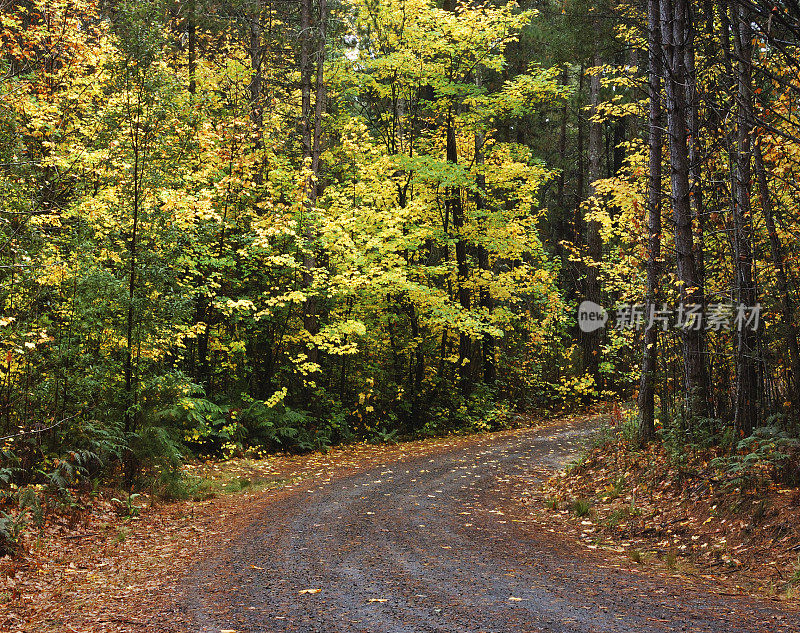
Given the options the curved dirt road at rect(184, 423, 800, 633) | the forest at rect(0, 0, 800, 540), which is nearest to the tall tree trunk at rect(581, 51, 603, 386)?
the forest at rect(0, 0, 800, 540)

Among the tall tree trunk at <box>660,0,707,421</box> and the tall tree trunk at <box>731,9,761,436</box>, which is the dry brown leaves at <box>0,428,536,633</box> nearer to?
the tall tree trunk at <box>660,0,707,421</box>

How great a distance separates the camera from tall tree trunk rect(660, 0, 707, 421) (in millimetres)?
8859

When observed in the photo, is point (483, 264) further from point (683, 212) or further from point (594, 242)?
point (683, 212)

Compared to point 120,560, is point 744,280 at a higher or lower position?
higher

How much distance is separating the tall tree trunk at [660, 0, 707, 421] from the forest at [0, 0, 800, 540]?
41 mm

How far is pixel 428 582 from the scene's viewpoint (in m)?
5.75

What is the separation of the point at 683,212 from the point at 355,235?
8777 millimetres

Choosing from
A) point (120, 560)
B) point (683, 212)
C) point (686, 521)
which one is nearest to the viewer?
point (120, 560)

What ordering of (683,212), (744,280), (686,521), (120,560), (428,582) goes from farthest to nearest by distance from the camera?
(683,212)
(744,280)
(686,521)
(120,560)
(428,582)

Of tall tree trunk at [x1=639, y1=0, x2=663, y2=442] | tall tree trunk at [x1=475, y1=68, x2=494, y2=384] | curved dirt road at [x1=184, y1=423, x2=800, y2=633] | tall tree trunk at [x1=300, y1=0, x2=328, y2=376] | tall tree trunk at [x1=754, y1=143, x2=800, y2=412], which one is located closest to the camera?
curved dirt road at [x1=184, y1=423, x2=800, y2=633]

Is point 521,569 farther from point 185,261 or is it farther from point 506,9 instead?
point 506,9

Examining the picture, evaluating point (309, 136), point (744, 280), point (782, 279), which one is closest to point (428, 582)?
point (782, 279)

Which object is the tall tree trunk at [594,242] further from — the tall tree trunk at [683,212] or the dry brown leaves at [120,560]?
the dry brown leaves at [120,560]

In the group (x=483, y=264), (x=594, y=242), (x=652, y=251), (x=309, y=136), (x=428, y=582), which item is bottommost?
(x=428, y=582)
